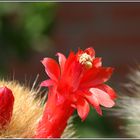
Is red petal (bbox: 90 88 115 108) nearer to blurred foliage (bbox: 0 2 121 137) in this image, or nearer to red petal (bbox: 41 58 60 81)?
red petal (bbox: 41 58 60 81)

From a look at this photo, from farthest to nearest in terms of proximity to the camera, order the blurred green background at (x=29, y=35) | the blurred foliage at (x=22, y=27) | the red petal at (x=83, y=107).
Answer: the blurred foliage at (x=22, y=27) < the blurred green background at (x=29, y=35) < the red petal at (x=83, y=107)

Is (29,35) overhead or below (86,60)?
below

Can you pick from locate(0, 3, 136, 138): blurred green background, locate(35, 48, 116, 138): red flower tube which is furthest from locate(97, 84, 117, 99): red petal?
locate(0, 3, 136, 138): blurred green background

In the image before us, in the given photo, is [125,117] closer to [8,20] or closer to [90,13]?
[8,20]

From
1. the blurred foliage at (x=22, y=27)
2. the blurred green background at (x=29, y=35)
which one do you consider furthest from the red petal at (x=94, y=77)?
the blurred foliage at (x=22, y=27)

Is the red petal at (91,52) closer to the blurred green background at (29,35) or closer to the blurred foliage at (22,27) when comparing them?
the blurred green background at (29,35)

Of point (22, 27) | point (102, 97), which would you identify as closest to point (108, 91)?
point (102, 97)

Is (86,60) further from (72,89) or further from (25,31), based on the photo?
(25,31)
